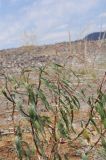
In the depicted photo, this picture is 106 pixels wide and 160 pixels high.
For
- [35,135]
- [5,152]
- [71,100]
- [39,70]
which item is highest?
[39,70]

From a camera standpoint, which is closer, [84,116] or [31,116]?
[31,116]

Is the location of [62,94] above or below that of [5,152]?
above

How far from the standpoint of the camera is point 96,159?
4.76m

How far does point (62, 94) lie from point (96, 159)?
4.89ft

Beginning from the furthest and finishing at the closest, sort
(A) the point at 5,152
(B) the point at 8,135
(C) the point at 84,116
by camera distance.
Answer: (C) the point at 84,116 < (B) the point at 8,135 < (A) the point at 5,152

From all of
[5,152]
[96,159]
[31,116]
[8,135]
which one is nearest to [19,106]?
[31,116]

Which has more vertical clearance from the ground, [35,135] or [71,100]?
[71,100]

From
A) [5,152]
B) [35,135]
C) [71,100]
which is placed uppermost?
[71,100]

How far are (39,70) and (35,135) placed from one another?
0.45m

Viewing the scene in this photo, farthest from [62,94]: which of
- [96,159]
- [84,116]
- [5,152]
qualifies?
[84,116]

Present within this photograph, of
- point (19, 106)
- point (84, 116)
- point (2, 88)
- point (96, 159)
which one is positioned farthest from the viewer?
point (84, 116)

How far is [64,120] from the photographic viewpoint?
3.46 m

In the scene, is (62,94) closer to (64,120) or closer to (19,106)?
(64,120)

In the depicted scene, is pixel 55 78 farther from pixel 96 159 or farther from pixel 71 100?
pixel 96 159
